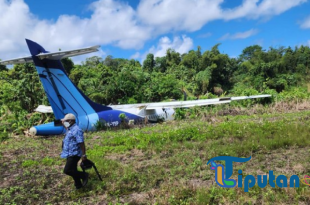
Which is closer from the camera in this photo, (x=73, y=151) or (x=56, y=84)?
(x=73, y=151)

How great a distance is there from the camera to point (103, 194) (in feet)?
16.2

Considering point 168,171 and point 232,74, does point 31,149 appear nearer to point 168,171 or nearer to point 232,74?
point 168,171

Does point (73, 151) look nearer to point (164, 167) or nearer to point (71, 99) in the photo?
point (164, 167)

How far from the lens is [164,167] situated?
609 centimetres

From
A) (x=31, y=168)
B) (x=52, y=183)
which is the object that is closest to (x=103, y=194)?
(x=52, y=183)

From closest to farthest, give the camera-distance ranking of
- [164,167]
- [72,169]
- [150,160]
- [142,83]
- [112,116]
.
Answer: [72,169], [164,167], [150,160], [112,116], [142,83]

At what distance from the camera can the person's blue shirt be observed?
197 inches

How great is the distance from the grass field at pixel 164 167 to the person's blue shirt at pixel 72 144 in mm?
807

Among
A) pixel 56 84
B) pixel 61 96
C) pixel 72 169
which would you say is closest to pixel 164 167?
pixel 72 169

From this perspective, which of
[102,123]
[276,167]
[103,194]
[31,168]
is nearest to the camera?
[103,194]

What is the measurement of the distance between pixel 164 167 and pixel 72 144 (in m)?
2.31

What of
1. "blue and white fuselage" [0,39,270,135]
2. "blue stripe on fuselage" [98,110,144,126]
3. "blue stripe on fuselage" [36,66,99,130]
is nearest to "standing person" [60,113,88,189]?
"blue and white fuselage" [0,39,270,135]

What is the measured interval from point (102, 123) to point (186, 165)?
6.29m

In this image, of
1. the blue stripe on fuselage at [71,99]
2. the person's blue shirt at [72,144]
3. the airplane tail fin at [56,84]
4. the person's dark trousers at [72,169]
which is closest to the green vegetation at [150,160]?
the person's dark trousers at [72,169]
